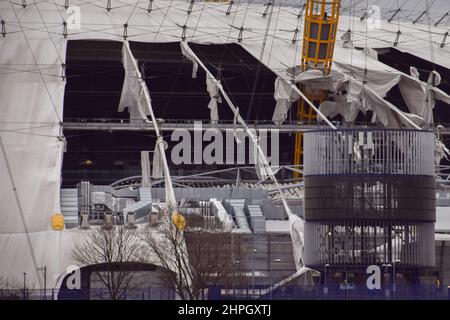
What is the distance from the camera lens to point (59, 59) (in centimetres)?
8412

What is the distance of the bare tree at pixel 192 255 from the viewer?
62656mm

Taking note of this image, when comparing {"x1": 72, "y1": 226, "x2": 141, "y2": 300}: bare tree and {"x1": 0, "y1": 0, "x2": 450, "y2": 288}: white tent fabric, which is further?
{"x1": 0, "y1": 0, "x2": 450, "y2": 288}: white tent fabric

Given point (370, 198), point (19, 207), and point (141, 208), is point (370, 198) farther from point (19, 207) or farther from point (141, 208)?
point (19, 207)

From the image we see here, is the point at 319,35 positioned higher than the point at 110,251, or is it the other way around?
the point at 319,35

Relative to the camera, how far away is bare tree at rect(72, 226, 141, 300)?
67.8 m

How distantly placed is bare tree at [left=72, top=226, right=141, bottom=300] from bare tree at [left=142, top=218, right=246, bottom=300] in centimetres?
64

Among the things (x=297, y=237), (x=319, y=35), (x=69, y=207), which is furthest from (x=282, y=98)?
(x=297, y=237)

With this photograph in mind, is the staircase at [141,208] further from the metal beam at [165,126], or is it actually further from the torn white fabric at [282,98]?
the torn white fabric at [282,98]

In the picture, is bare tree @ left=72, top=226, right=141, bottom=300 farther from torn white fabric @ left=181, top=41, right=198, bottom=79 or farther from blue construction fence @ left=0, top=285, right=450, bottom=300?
torn white fabric @ left=181, top=41, right=198, bottom=79

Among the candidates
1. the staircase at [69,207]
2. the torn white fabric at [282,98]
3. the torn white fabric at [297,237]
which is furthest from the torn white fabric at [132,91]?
the torn white fabric at [297,237]

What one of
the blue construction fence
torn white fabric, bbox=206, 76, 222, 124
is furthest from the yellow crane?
the blue construction fence

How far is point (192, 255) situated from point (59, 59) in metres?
21.1
